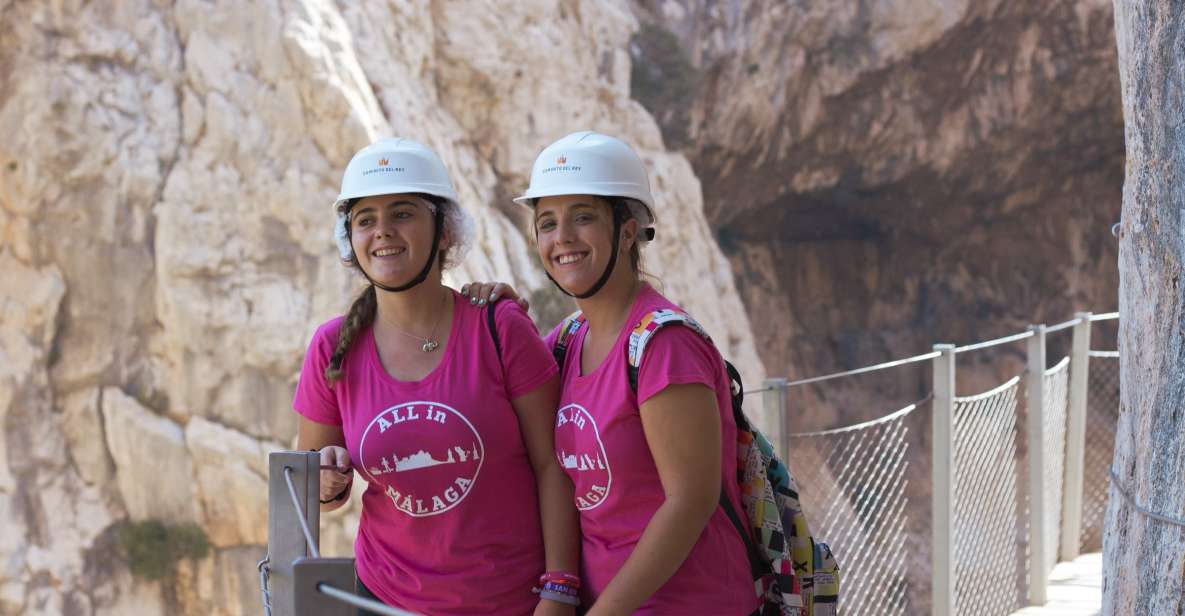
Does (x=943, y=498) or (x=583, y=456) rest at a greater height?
(x=583, y=456)

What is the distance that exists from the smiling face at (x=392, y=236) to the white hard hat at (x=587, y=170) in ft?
0.87

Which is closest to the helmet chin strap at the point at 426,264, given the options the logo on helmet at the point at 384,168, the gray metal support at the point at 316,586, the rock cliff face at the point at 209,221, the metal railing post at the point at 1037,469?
the logo on helmet at the point at 384,168

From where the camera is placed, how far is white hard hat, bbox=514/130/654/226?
209 centimetres

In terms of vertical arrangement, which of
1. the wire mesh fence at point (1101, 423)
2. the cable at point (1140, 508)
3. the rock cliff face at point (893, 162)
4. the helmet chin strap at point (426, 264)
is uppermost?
the rock cliff face at point (893, 162)

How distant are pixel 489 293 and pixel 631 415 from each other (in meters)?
0.50

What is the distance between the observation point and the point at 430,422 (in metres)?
2.12

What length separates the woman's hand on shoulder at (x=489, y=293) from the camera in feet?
7.52

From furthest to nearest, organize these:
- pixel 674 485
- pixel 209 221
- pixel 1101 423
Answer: pixel 1101 423 → pixel 209 221 → pixel 674 485

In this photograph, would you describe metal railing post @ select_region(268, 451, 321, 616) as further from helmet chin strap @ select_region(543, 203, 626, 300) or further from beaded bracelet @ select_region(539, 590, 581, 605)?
helmet chin strap @ select_region(543, 203, 626, 300)

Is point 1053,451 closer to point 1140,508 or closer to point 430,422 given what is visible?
point 1140,508

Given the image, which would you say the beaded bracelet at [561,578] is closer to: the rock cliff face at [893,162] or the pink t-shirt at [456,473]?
the pink t-shirt at [456,473]

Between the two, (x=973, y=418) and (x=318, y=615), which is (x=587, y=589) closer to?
(x=318, y=615)

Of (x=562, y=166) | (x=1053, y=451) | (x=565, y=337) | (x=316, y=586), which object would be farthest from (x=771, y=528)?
(x=1053, y=451)

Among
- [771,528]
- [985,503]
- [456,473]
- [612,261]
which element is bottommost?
[985,503]
